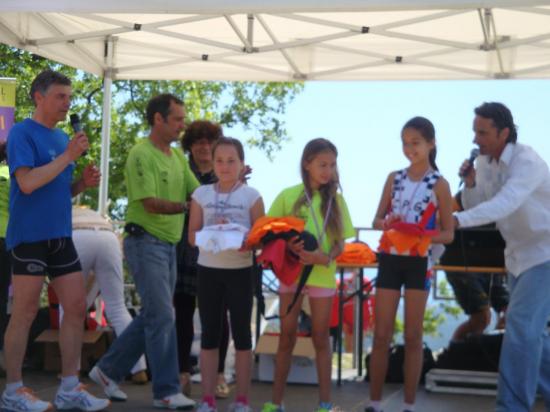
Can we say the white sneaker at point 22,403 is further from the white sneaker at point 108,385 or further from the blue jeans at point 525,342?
the blue jeans at point 525,342

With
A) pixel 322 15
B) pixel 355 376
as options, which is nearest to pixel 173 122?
pixel 322 15

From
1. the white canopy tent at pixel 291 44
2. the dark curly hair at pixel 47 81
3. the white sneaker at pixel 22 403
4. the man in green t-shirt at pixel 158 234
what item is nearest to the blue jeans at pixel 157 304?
the man in green t-shirt at pixel 158 234

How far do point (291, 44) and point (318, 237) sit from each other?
281 cm

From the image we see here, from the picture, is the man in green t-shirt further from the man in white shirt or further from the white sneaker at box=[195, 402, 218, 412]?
the man in white shirt

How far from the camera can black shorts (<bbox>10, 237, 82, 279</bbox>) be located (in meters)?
5.38

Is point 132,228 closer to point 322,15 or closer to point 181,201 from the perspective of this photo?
point 181,201

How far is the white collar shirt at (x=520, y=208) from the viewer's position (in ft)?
17.1

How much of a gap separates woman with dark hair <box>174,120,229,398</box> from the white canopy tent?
3.69 ft

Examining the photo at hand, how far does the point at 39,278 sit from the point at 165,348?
2.93ft

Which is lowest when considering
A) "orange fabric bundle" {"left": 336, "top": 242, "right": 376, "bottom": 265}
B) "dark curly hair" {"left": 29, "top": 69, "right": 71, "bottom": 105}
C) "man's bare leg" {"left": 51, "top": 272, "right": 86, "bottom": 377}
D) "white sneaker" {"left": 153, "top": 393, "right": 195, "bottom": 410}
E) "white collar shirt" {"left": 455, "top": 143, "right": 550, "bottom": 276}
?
"white sneaker" {"left": 153, "top": 393, "right": 195, "bottom": 410}

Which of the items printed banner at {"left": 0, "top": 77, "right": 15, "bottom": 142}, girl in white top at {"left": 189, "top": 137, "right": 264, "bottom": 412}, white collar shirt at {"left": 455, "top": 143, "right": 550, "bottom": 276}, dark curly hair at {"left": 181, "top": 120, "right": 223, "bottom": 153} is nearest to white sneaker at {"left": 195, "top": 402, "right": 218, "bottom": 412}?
girl in white top at {"left": 189, "top": 137, "right": 264, "bottom": 412}

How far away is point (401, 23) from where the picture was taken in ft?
25.3

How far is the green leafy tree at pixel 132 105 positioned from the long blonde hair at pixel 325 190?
838 cm

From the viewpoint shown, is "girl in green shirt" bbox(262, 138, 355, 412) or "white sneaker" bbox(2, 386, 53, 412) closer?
"white sneaker" bbox(2, 386, 53, 412)
